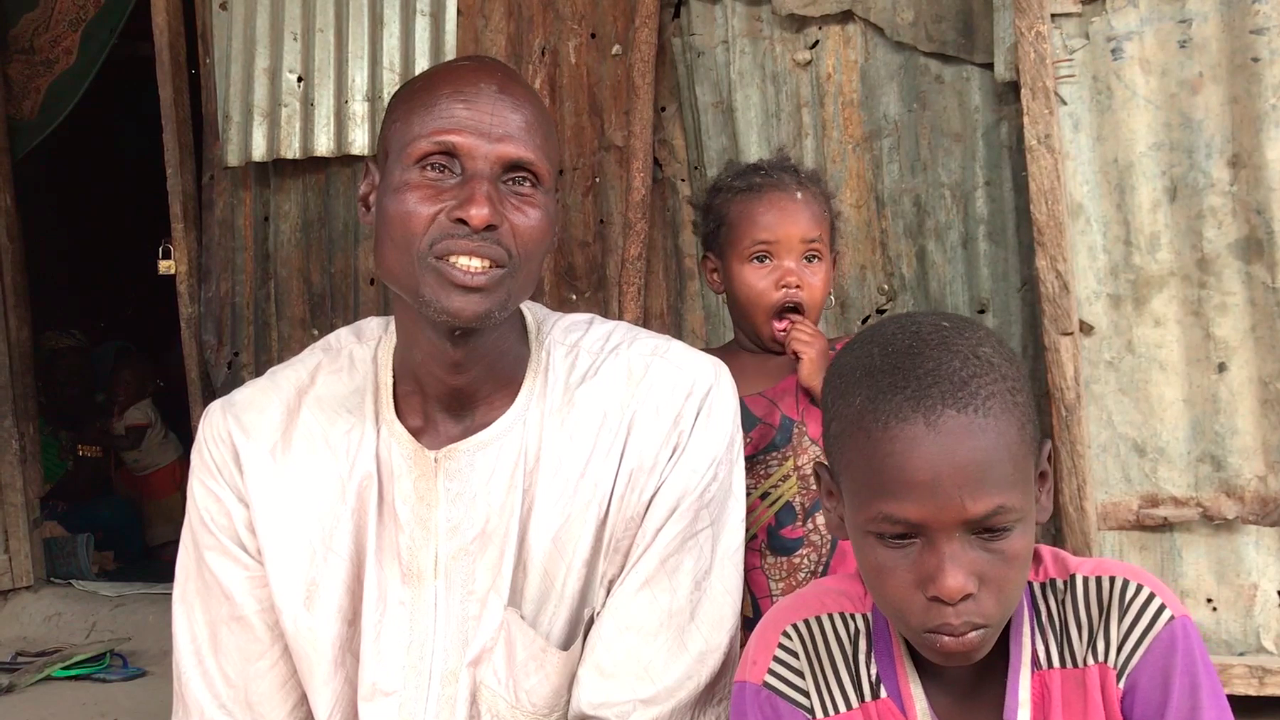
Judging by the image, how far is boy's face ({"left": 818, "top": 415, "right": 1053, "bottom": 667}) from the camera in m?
1.43

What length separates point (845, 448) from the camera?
1.56 metres

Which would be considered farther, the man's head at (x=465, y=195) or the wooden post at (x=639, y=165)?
the wooden post at (x=639, y=165)

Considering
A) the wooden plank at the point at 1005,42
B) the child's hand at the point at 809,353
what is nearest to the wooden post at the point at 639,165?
the child's hand at the point at 809,353

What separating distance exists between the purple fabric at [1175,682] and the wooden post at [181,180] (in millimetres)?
3586

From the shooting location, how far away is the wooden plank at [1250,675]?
268 cm

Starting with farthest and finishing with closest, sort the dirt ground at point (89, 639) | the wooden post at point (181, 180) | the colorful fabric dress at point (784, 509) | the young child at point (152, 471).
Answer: the young child at point (152, 471) → the wooden post at point (181, 180) → the dirt ground at point (89, 639) → the colorful fabric dress at point (784, 509)

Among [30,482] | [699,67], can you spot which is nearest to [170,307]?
[30,482]

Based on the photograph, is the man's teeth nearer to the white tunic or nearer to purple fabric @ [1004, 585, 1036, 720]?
the white tunic

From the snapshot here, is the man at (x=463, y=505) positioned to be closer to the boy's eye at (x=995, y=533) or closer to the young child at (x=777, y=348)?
the young child at (x=777, y=348)

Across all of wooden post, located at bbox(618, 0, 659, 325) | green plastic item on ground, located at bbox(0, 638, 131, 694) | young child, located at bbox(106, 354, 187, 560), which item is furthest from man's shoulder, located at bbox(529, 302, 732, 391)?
young child, located at bbox(106, 354, 187, 560)

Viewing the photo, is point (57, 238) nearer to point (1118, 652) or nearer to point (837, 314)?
point (837, 314)

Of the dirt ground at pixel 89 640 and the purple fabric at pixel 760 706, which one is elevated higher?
the purple fabric at pixel 760 706

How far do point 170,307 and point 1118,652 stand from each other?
7550 millimetres

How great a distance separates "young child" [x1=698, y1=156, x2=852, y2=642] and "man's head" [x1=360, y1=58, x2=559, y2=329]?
2.14ft
